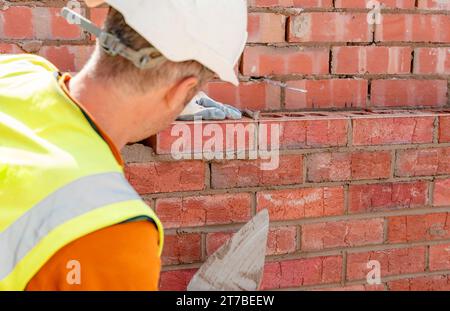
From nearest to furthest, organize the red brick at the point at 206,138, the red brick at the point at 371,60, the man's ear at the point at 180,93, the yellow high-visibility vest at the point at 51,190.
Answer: the yellow high-visibility vest at the point at 51,190 < the man's ear at the point at 180,93 < the red brick at the point at 206,138 < the red brick at the point at 371,60

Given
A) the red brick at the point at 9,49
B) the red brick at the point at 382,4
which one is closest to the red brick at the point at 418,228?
the red brick at the point at 382,4

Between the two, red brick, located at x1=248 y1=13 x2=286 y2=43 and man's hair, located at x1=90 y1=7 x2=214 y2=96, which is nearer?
man's hair, located at x1=90 y1=7 x2=214 y2=96

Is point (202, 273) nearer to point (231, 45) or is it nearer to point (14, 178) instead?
point (231, 45)

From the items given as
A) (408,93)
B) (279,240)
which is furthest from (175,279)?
(408,93)

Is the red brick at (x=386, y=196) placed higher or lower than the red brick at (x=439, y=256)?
higher

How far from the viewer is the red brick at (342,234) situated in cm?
197

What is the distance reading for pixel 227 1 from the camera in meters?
1.27

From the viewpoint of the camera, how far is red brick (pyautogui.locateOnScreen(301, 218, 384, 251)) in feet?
6.48

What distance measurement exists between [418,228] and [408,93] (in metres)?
0.48

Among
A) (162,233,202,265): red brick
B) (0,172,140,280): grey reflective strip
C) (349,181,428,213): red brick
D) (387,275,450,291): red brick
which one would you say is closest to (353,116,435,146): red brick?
(349,181,428,213): red brick

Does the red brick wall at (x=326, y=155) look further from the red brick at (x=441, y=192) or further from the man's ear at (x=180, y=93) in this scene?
the man's ear at (x=180, y=93)

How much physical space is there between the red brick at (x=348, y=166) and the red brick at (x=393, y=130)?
0.05 m

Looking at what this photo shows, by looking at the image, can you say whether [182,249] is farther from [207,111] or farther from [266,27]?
[266,27]

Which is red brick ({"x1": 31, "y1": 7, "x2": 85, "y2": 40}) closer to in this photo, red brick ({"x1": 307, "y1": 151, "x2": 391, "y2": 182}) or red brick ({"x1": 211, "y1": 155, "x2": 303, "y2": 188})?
red brick ({"x1": 211, "y1": 155, "x2": 303, "y2": 188})
